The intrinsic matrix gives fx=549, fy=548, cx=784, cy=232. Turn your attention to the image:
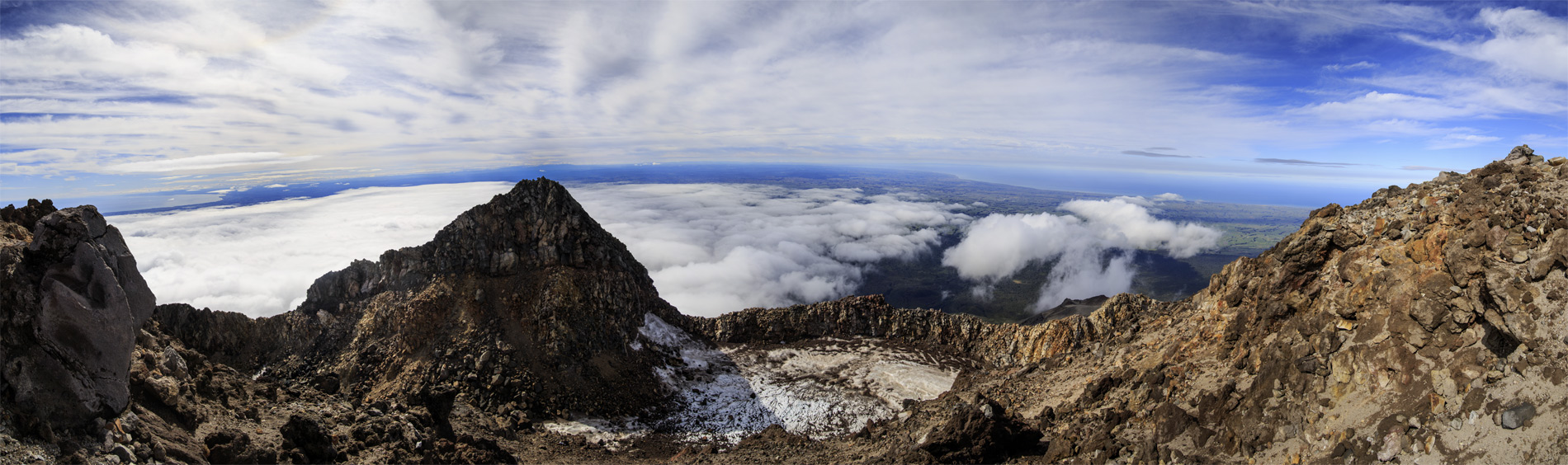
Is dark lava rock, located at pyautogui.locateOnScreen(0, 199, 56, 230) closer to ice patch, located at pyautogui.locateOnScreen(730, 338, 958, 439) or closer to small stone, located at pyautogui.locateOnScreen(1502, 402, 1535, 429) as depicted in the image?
ice patch, located at pyautogui.locateOnScreen(730, 338, 958, 439)

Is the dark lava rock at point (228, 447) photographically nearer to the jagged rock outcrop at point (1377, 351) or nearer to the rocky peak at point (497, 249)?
the jagged rock outcrop at point (1377, 351)

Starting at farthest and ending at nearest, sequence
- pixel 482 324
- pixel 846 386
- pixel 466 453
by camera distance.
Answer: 1. pixel 846 386
2. pixel 482 324
3. pixel 466 453

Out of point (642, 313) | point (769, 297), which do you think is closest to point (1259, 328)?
point (642, 313)


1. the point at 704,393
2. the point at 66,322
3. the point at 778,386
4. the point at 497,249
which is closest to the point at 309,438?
the point at 66,322

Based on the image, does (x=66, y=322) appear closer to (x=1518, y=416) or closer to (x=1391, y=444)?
(x=1391, y=444)

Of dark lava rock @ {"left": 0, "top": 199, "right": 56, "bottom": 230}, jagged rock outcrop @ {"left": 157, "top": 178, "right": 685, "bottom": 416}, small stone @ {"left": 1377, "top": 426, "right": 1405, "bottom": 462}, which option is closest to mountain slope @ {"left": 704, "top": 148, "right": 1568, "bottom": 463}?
small stone @ {"left": 1377, "top": 426, "right": 1405, "bottom": 462}
